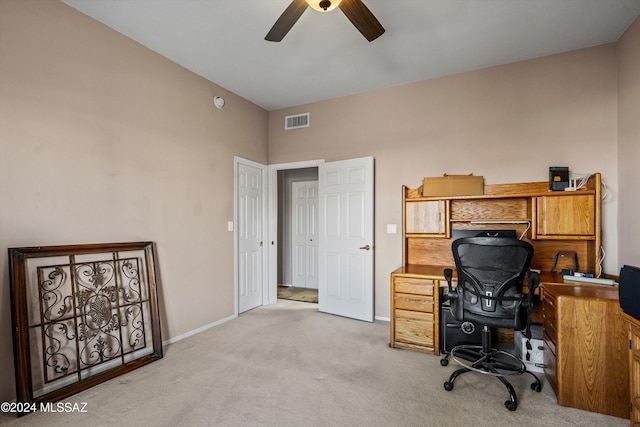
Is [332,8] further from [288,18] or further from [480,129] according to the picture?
[480,129]

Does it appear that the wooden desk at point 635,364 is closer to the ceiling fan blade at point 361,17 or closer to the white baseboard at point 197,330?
the ceiling fan blade at point 361,17

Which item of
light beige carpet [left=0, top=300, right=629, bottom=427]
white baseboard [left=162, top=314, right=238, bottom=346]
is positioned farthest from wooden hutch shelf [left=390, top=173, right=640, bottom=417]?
white baseboard [left=162, top=314, right=238, bottom=346]

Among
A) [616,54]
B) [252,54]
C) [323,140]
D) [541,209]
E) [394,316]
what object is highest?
[252,54]

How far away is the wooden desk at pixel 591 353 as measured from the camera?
6.19 feet

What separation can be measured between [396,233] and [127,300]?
2917 millimetres

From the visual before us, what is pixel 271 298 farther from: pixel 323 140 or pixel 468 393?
pixel 468 393

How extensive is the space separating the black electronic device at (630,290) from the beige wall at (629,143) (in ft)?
4.18

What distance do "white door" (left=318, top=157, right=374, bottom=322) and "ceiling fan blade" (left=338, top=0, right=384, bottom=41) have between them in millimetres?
1722

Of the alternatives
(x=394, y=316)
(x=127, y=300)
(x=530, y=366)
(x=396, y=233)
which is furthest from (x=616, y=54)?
(x=127, y=300)

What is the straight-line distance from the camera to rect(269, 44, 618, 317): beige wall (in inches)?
112

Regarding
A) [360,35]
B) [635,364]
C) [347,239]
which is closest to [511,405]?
[635,364]

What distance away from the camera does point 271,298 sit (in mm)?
4547

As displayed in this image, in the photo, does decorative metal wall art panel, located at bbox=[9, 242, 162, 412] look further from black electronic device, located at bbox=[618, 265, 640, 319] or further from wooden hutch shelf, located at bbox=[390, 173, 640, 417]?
black electronic device, located at bbox=[618, 265, 640, 319]

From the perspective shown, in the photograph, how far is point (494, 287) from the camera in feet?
7.05
